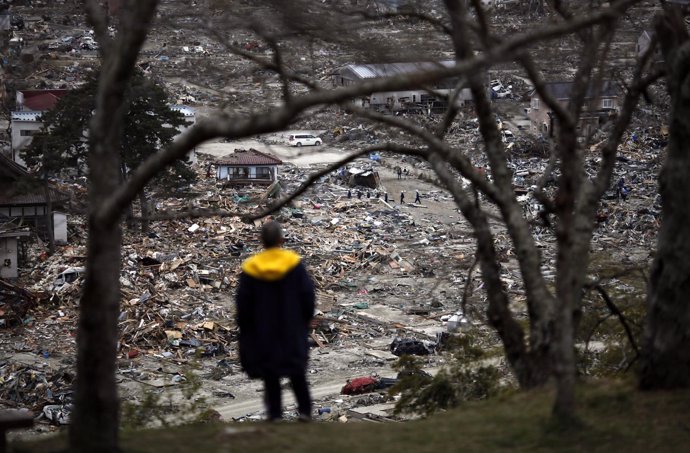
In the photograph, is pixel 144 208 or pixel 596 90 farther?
pixel 144 208

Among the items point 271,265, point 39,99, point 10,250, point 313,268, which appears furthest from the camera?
point 39,99

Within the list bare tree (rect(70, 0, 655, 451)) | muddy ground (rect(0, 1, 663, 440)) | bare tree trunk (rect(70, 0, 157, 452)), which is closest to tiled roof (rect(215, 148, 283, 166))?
muddy ground (rect(0, 1, 663, 440))

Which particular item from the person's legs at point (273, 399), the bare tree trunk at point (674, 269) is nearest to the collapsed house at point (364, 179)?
the bare tree trunk at point (674, 269)

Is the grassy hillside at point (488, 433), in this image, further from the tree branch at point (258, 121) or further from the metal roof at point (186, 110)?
the metal roof at point (186, 110)

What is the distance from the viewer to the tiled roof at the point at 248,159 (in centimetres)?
3100

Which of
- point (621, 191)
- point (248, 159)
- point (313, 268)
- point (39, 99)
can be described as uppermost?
point (39, 99)

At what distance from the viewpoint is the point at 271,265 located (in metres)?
4.41

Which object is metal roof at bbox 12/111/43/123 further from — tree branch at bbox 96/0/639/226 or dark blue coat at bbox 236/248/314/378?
tree branch at bbox 96/0/639/226

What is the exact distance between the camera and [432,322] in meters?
19.7

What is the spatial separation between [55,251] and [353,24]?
1990 centimetres

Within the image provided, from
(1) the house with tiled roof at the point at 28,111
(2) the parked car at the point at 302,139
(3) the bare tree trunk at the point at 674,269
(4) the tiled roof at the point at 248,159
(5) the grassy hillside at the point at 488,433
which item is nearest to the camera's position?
(5) the grassy hillside at the point at 488,433

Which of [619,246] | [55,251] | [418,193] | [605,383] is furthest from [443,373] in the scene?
[418,193]

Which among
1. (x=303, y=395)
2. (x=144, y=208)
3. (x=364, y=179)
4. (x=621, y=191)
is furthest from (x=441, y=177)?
(x=364, y=179)

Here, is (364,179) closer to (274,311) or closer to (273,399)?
(273,399)
